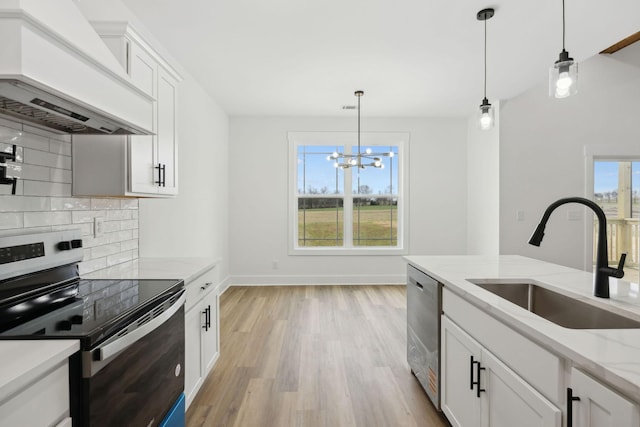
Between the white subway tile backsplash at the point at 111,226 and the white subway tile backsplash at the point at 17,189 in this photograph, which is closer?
the white subway tile backsplash at the point at 17,189

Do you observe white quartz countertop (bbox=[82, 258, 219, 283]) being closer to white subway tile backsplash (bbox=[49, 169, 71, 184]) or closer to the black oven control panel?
the black oven control panel

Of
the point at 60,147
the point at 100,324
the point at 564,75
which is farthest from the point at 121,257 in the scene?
the point at 564,75

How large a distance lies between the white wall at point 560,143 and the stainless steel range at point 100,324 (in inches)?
171

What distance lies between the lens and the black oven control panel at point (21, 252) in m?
1.36

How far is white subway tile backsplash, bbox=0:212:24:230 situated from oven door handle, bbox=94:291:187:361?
764mm

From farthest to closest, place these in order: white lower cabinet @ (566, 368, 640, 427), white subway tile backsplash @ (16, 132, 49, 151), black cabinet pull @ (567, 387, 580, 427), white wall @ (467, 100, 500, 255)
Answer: white wall @ (467, 100, 500, 255)
white subway tile backsplash @ (16, 132, 49, 151)
black cabinet pull @ (567, 387, 580, 427)
white lower cabinet @ (566, 368, 640, 427)

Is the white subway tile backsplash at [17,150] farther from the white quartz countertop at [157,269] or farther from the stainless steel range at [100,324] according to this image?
the white quartz countertop at [157,269]

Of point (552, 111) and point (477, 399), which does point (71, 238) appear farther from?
point (552, 111)

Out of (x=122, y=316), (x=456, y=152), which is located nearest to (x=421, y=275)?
(x=122, y=316)

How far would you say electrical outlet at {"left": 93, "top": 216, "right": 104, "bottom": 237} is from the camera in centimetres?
213

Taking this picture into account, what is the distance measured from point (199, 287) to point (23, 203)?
100 centimetres

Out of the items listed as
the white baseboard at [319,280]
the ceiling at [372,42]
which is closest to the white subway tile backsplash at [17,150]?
the ceiling at [372,42]

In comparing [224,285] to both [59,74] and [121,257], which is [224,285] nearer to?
[121,257]

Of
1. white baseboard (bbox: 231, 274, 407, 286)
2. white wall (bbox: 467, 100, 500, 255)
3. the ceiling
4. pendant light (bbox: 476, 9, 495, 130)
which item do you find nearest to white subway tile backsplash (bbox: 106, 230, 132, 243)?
the ceiling
